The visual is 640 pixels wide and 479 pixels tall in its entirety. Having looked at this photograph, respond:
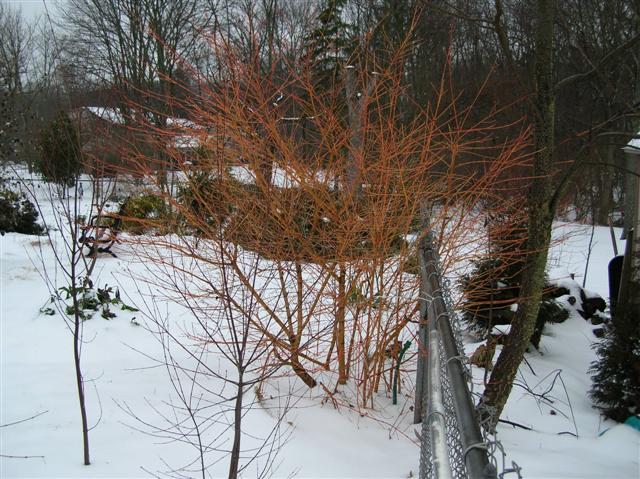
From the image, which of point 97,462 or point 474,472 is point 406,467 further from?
point 474,472

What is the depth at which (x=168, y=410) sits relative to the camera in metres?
4.42

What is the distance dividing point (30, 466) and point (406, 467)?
9.27ft

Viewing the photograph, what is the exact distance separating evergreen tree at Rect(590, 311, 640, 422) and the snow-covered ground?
225mm

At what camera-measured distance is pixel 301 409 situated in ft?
15.3

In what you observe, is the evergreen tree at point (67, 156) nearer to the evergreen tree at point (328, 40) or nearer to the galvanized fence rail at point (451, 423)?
the evergreen tree at point (328, 40)

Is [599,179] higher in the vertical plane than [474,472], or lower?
higher

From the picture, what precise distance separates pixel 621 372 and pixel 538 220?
2.02 meters

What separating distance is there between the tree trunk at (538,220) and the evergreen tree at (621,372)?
5.01 feet

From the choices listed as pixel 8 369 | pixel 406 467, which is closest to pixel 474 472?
pixel 406 467

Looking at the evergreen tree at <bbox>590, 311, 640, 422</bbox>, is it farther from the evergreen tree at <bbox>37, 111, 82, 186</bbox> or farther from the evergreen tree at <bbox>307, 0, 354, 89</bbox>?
the evergreen tree at <bbox>37, 111, 82, 186</bbox>

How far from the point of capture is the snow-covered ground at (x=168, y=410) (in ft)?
12.0

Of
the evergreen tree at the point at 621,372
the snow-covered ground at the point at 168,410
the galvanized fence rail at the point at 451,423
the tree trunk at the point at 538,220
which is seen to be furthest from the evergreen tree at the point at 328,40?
the evergreen tree at the point at 621,372

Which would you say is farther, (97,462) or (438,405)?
(97,462)

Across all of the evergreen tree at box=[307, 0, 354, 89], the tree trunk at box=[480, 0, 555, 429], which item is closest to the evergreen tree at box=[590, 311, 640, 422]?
the tree trunk at box=[480, 0, 555, 429]
